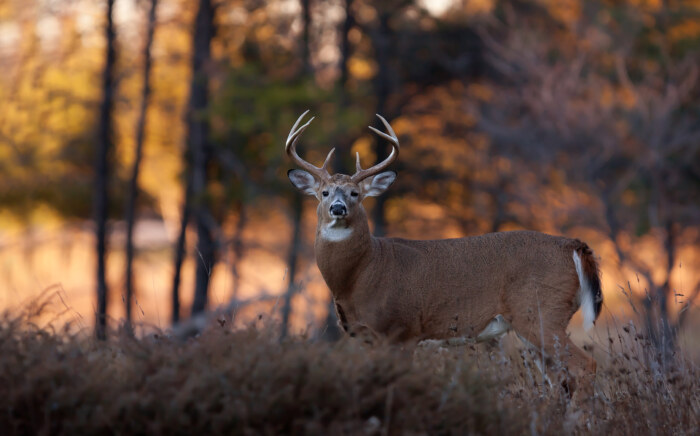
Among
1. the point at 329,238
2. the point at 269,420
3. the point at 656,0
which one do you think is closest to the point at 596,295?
the point at 329,238

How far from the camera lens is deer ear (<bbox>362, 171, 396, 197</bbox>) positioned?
8.20 meters

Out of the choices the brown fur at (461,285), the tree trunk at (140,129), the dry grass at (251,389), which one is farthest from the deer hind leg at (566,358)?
the tree trunk at (140,129)

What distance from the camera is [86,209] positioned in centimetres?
2586

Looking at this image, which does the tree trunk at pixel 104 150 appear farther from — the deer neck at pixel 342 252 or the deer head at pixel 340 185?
the deer neck at pixel 342 252

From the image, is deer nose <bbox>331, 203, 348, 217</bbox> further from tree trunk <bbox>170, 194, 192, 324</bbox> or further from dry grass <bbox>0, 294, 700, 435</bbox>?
tree trunk <bbox>170, 194, 192, 324</bbox>

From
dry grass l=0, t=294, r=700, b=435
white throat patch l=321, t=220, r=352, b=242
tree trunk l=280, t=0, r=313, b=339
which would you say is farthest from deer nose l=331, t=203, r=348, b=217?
tree trunk l=280, t=0, r=313, b=339

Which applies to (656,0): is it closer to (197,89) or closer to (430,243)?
(197,89)

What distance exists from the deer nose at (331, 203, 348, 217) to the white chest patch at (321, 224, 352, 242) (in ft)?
0.77

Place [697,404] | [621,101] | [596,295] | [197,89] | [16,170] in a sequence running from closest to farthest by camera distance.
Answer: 1. [697,404]
2. [596,295]
3. [621,101]
4. [197,89]
5. [16,170]

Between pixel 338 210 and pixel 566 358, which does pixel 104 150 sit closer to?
pixel 338 210

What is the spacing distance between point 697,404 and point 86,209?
2235 cm

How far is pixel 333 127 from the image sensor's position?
19.7m

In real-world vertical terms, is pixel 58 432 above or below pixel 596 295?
above

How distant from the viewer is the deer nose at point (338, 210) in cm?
718
